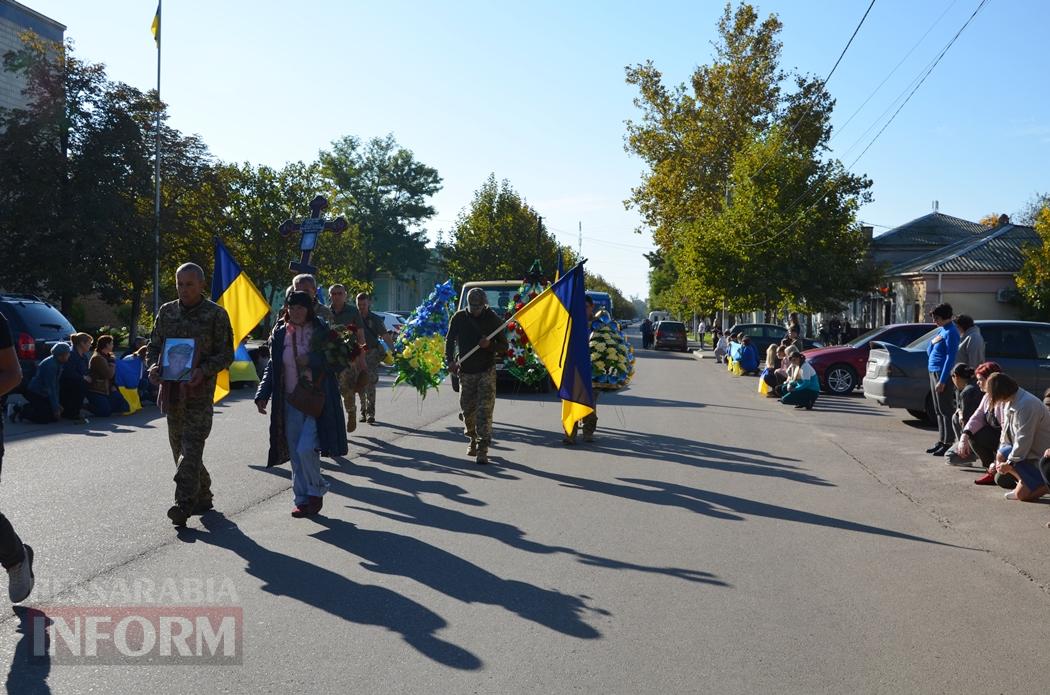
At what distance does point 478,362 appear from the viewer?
1082 cm

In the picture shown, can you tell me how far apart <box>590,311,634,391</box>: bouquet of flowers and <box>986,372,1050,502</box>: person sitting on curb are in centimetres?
501

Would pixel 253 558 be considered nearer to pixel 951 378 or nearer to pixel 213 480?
pixel 213 480

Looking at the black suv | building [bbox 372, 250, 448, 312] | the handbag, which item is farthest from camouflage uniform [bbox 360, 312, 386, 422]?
building [bbox 372, 250, 448, 312]

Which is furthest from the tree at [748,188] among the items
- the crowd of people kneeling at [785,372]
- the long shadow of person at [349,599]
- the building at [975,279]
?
the long shadow of person at [349,599]

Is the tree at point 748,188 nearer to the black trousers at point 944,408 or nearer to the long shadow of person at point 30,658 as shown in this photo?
the black trousers at point 944,408

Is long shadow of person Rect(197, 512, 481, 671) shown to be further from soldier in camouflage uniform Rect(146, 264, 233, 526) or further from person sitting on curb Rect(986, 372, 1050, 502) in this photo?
person sitting on curb Rect(986, 372, 1050, 502)

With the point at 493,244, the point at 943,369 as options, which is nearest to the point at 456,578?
the point at 943,369

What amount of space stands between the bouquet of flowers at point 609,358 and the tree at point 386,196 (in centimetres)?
8001

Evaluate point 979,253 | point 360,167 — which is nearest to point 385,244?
point 360,167

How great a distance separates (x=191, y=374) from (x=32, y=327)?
10837 millimetres

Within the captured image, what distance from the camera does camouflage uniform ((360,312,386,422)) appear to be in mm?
13352

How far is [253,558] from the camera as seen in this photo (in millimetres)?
6457

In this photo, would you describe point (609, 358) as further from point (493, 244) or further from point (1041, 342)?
point (493, 244)

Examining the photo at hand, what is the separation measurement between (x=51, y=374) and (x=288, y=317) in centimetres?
793
